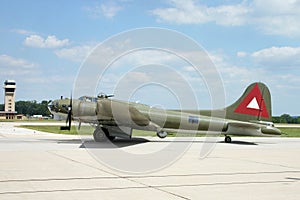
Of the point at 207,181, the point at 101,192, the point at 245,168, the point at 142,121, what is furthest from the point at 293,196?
the point at 142,121

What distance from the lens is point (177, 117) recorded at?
28969 mm

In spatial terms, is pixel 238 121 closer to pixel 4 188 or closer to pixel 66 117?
pixel 66 117

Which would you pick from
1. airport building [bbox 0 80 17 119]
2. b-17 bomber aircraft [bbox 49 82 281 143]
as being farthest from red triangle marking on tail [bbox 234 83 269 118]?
airport building [bbox 0 80 17 119]

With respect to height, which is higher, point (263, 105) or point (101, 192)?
point (263, 105)

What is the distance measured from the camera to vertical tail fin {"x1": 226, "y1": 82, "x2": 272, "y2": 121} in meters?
29.2

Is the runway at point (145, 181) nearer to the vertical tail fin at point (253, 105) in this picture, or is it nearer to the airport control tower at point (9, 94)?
the vertical tail fin at point (253, 105)

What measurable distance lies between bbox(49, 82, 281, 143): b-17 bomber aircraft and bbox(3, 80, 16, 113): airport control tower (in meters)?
151

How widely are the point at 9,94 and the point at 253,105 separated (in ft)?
558

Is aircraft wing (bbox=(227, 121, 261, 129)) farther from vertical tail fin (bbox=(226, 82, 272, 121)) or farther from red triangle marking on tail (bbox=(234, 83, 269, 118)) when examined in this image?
red triangle marking on tail (bbox=(234, 83, 269, 118))

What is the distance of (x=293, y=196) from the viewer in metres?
9.34

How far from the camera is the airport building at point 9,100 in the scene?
16362 cm

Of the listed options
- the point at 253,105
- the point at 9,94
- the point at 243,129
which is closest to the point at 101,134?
the point at 243,129

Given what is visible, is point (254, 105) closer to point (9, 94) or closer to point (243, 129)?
point (243, 129)

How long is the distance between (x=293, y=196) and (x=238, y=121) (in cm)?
2068
